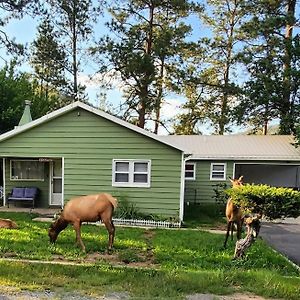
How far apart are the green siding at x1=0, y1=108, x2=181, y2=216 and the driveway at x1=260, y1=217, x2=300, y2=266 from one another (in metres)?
3.39

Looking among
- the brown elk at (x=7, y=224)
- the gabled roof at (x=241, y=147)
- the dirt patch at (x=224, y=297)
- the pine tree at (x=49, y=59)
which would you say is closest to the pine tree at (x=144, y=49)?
the pine tree at (x=49, y=59)

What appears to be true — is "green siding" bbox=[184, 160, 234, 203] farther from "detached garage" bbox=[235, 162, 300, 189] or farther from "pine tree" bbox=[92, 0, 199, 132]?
"pine tree" bbox=[92, 0, 199, 132]

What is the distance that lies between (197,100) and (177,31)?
5.97 metres

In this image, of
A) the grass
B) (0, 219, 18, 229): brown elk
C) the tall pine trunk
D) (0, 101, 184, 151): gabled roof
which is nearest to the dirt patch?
the grass

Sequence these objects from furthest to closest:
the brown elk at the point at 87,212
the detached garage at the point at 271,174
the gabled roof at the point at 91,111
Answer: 1. the detached garage at the point at 271,174
2. the gabled roof at the point at 91,111
3. the brown elk at the point at 87,212

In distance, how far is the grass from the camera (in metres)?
5.63

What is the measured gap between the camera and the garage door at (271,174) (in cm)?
2219

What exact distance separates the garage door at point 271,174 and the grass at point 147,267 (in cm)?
1277

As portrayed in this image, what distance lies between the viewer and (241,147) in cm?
1997

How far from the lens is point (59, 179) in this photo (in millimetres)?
15906

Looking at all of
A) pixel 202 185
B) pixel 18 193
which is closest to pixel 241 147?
pixel 202 185

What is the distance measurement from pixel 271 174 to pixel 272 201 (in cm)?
1729

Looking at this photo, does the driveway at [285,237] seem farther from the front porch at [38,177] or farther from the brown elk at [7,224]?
the front porch at [38,177]

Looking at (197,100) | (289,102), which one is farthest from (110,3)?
(289,102)
